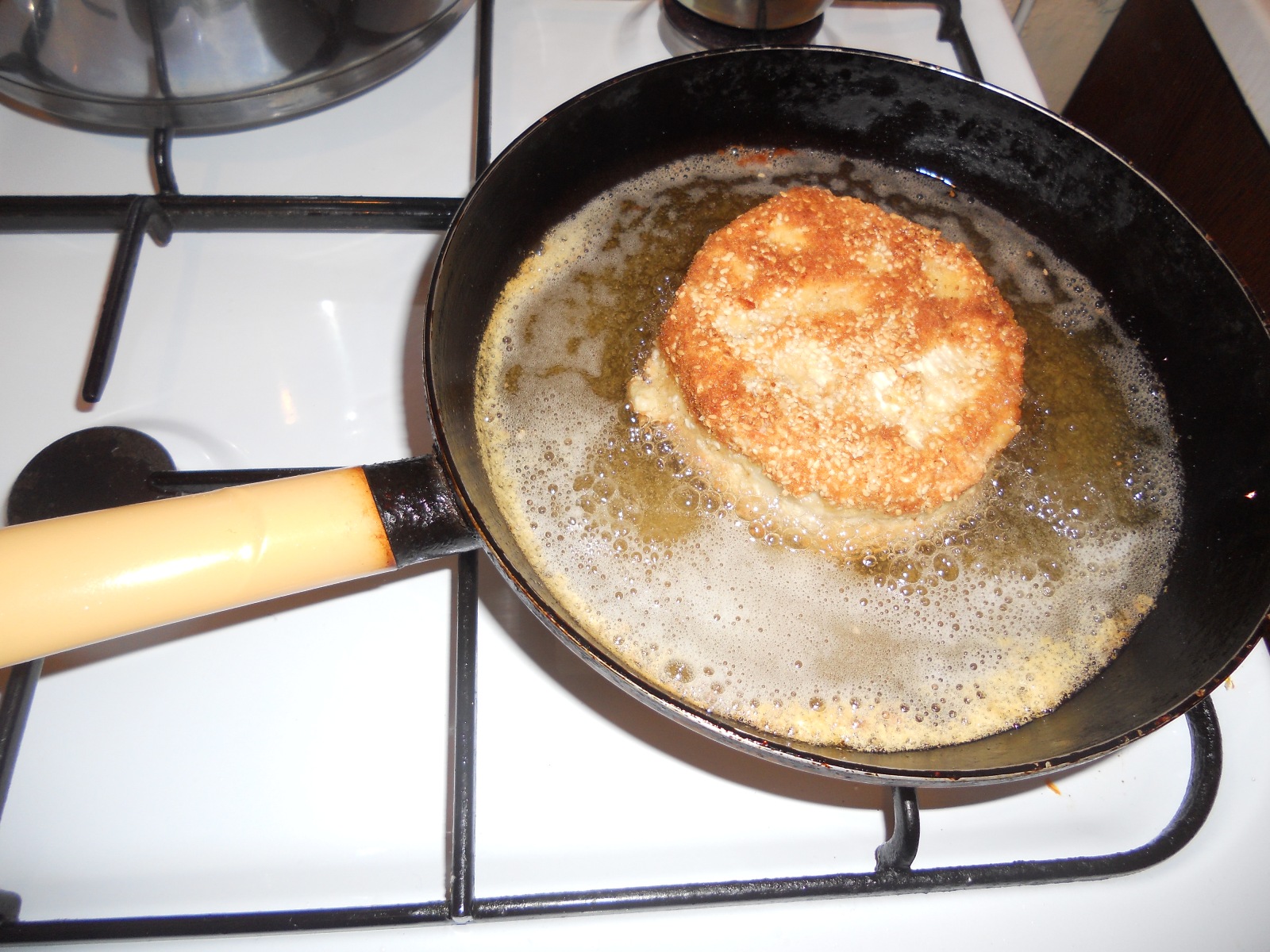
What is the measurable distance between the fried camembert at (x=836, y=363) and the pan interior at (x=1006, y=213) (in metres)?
0.13

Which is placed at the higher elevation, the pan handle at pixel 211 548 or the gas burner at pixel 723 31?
the gas burner at pixel 723 31

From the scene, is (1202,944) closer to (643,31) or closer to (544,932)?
(544,932)

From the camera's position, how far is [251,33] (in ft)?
2.80

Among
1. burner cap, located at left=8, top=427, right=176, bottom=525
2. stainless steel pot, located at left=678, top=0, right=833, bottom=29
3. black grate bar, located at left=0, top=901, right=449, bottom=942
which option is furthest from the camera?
stainless steel pot, located at left=678, top=0, right=833, bottom=29

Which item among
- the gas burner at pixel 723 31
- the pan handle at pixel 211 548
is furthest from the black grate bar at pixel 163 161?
the gas burner at pixel 723 31

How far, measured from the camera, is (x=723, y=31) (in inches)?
42.9

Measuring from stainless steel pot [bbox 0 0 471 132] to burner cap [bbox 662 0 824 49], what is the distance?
0.35m

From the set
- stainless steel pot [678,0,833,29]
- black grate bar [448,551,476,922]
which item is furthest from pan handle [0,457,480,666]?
stainless steel pot [678,0,833,29]

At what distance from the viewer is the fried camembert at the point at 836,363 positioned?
728mm

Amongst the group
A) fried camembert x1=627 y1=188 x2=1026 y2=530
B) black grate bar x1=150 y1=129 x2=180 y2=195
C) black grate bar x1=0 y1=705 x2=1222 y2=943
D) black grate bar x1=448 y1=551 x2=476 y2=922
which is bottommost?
black grate bar x1=0 y1=705 x2=1222 y2=943

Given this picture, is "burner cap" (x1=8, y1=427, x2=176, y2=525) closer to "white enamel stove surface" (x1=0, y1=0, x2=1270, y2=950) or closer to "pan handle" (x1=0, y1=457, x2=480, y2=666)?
"white enamel stove surface" (x1=0, y1=0, x2=1270, y2=950)

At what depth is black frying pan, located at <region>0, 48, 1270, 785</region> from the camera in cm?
55

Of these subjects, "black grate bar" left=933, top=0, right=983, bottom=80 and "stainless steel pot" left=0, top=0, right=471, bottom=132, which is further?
"black grate bar" left=933, top=0, right=983, bottom=80

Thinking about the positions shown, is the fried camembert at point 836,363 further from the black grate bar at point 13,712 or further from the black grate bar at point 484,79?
the black grate bar at point 13,712
